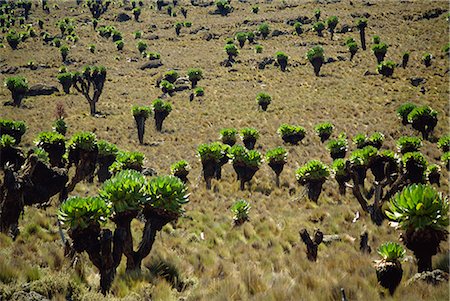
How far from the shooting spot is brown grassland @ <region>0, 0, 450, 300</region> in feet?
23.9

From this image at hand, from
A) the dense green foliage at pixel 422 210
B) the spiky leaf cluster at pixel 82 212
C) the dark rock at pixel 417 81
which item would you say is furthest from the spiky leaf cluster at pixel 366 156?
the dark rock at pixel 417 81

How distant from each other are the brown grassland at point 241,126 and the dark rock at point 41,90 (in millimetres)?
2629

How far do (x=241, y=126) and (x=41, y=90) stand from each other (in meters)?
36.0

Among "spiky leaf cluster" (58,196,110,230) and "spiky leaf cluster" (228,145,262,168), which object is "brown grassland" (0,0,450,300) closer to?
"spiky leaf cluster" (58,196,110,230)

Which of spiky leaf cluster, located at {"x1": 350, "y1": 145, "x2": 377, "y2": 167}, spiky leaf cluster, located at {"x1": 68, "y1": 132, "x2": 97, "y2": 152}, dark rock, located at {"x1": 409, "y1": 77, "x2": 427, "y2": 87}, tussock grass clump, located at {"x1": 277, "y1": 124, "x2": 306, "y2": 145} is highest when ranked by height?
spiky leaf cluster, located at {"x1": 68, "y1": 132, "x2": 97, "y2": 152}

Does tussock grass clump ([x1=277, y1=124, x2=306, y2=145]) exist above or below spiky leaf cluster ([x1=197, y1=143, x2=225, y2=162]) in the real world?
below

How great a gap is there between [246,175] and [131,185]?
15.8m

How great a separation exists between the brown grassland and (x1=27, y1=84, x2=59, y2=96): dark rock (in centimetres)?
263

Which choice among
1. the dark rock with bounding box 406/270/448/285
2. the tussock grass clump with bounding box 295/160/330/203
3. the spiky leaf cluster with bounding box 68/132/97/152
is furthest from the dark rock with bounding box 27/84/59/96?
the dark rock with bounding box 406/270/448/285

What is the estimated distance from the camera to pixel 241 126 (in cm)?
4100

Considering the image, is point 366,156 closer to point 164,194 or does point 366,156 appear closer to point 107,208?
Result: point 164,194

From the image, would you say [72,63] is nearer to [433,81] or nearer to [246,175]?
[246,175]

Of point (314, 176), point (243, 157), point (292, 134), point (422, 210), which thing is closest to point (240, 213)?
point (314, 176)

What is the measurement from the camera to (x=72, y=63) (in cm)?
6988
